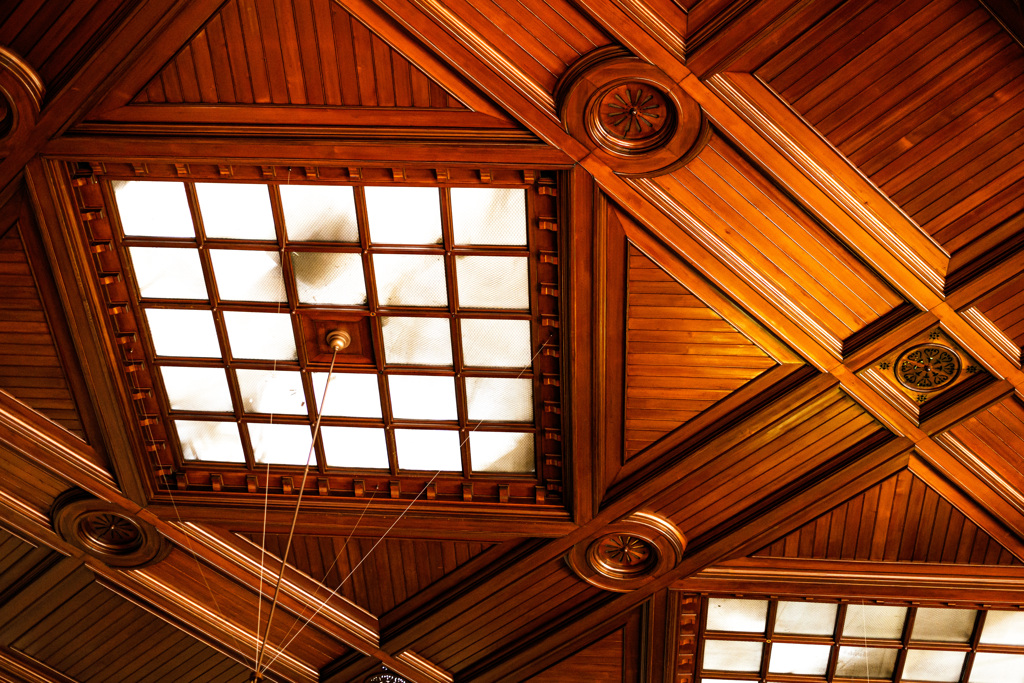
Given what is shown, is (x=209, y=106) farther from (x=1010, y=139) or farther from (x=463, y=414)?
(x=1010, y=139)

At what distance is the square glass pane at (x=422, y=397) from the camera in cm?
641

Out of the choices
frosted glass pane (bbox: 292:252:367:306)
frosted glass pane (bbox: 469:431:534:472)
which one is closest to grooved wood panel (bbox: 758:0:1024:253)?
frosted glass pane (bbox: 292:252:367:306)

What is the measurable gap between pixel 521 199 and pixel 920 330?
8.00 feet

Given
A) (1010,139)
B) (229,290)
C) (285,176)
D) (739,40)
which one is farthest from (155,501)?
(1010,139)

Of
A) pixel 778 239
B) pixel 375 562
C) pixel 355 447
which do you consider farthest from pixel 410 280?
pixel 375 562

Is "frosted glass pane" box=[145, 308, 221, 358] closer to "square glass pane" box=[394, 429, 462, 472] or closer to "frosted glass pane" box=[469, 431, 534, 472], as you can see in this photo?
"square glass pane" box=[394, 429, 462, 472]

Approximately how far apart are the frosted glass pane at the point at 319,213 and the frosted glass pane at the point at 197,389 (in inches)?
51.4

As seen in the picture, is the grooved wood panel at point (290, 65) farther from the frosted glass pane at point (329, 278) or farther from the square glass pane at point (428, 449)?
the square glass pane at point (428, 449)

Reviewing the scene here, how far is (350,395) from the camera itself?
257 inches

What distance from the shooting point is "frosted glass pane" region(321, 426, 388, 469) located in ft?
21.9

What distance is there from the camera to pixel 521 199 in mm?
5543

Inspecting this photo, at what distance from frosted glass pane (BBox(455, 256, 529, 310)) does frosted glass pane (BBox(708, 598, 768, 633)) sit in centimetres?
282

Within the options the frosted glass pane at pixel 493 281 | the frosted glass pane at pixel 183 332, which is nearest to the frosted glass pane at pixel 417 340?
the frosted glass pane at pixel 493 281

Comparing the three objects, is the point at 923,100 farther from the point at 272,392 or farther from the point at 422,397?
the point at 272,392
